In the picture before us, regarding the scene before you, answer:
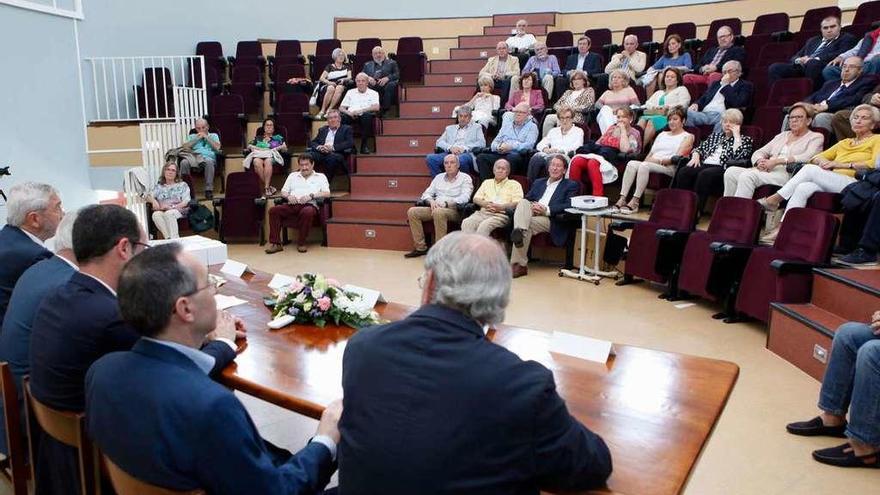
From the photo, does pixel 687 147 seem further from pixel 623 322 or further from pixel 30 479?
pixel 30 479

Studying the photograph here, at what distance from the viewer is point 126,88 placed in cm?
849

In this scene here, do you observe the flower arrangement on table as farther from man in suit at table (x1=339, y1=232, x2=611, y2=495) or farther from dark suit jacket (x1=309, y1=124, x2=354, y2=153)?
dark suit jacket (x1=309, y1=124, x2=354, y2=153)

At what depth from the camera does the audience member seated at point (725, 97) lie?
6.42 meters

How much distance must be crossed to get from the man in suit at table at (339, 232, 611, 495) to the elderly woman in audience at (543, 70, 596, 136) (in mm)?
6052

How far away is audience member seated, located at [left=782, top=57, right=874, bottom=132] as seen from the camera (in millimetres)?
5531

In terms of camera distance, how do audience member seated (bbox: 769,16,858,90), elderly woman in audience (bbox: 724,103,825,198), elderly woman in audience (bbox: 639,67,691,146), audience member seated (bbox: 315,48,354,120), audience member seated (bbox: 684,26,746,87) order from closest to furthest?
elderly woman in audience (bbox: 724,103,825,198) → audience member seated (bbox: 769,16,858,90) → elderly woman in audience (bbox: 639,67,691,146) → audience member seated (bbox: 684,26,746,87) → audience member seated (bbox: 315,48,354,120)

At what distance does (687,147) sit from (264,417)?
15.2 ft

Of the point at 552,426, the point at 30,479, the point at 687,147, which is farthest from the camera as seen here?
the point at 687,147

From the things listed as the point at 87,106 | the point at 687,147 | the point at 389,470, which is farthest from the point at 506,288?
the point at 87,106

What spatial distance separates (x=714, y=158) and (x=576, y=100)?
77.7 inches

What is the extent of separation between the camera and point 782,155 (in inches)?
211

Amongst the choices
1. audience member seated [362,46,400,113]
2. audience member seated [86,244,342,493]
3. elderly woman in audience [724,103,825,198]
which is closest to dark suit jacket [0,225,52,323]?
audience member seated [86,244,342,493]

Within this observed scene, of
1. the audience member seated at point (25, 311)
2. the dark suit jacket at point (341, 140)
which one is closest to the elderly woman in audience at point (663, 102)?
the dark suit jacket at point (341, 140)

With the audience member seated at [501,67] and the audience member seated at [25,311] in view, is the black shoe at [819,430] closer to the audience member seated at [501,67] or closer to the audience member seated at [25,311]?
the audience member seated at [25,311]
